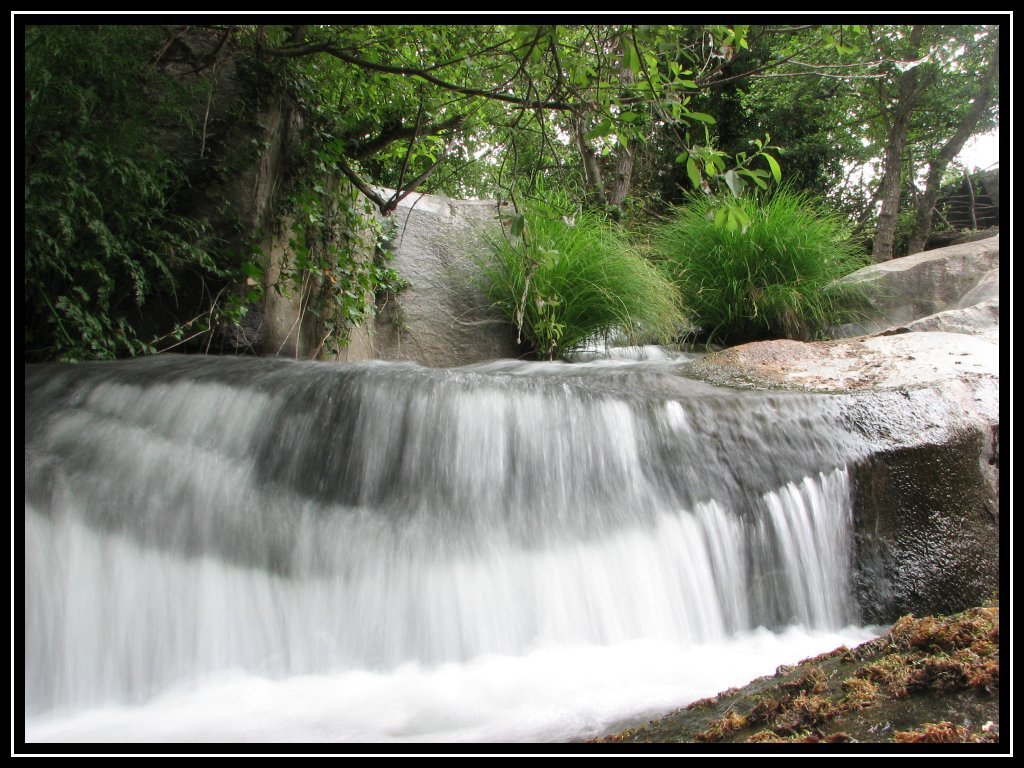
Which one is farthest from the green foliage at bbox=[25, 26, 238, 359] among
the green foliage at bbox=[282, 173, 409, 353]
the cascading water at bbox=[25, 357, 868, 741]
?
the green foliage at bbox=[282, 173, 409, 353]

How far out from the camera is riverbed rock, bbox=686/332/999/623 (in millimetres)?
2670

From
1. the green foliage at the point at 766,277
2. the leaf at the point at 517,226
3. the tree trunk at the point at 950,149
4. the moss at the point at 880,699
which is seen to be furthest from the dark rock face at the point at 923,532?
the tree trunk at the point at 950,149

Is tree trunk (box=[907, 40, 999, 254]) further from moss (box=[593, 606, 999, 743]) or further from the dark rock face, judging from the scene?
moss (box=[593, 606, 999, 743])

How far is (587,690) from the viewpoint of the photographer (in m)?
1.91

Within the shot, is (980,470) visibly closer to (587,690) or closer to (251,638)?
(587,690)

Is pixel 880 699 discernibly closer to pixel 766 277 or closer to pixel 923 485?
pixel 923 485

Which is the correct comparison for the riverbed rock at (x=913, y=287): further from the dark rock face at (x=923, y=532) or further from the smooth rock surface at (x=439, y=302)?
the dark rock face at (x=923, y=532)

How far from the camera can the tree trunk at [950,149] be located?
9.07m

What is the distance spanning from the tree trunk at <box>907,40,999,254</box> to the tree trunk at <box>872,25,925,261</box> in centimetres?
118

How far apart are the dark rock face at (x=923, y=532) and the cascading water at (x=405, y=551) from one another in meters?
0.12

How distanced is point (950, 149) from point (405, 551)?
1043 cm

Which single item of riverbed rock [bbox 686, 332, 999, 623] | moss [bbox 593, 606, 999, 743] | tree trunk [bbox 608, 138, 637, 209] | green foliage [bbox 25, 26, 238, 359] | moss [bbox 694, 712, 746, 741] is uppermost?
tree trunk [bbox 608, 138, 637, 209]
